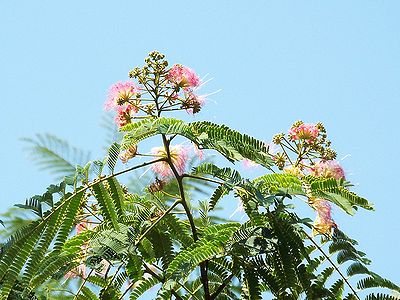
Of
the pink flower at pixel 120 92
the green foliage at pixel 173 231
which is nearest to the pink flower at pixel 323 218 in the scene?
the green foliage at pixel 173 231

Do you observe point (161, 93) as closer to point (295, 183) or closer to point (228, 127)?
point (228, 127)

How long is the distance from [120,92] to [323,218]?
3.48 ft

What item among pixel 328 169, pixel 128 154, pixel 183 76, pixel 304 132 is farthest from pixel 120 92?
pixel 328 169

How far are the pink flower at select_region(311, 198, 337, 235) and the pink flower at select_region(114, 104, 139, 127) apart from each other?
0.88m

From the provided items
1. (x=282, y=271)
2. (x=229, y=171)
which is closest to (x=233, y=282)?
(x=282, y=271)

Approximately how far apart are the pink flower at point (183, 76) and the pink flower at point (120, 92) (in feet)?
0.55

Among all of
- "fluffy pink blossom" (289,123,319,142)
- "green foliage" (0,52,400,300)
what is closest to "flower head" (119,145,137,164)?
"green foliage" (0,52,400,300)

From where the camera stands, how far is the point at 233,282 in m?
3.46

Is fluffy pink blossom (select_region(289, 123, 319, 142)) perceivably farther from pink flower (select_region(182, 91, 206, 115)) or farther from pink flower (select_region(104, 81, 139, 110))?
pink flower (select_region(104, 81, 139, 110))

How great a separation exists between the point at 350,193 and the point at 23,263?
122cm

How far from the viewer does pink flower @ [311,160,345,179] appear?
3.89 meters

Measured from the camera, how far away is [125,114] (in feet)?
11.7

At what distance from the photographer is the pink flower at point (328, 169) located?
389 centimetres

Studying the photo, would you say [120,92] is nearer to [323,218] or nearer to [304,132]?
[304,132]
